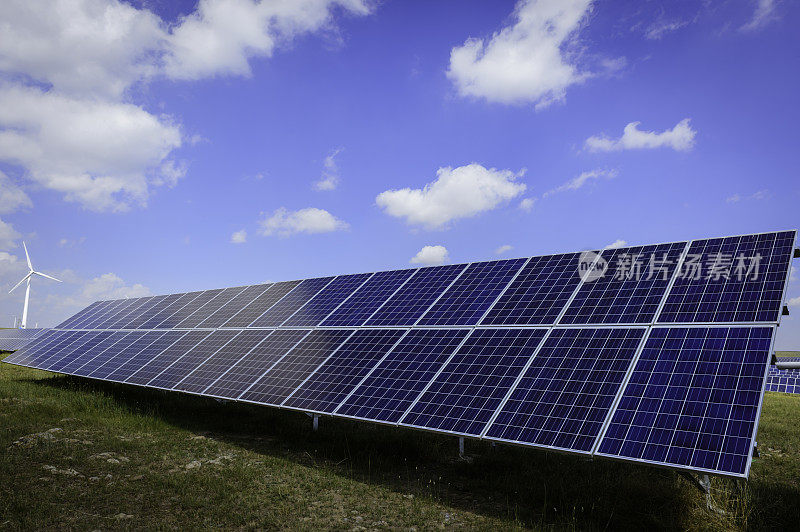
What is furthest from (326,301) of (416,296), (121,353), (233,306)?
(121,353)

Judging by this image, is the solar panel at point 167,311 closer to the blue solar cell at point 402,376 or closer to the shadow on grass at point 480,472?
the shadow on grass at point 480,472

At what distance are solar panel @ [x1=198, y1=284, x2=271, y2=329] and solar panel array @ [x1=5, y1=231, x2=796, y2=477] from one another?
229 centimetres

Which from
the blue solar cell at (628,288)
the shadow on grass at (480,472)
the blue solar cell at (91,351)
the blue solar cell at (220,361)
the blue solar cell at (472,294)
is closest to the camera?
the shadow on grass at (480,472)

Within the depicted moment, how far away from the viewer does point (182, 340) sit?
1013 inches

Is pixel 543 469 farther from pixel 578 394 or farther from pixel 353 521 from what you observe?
pixel 353 521

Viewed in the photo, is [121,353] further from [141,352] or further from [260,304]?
[260,304]

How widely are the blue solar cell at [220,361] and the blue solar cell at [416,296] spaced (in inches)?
228

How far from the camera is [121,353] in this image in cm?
2712

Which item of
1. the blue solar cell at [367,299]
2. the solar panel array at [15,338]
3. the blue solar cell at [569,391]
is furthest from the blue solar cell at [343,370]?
the solar panel array at [15,338]

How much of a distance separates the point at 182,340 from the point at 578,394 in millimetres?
20247
